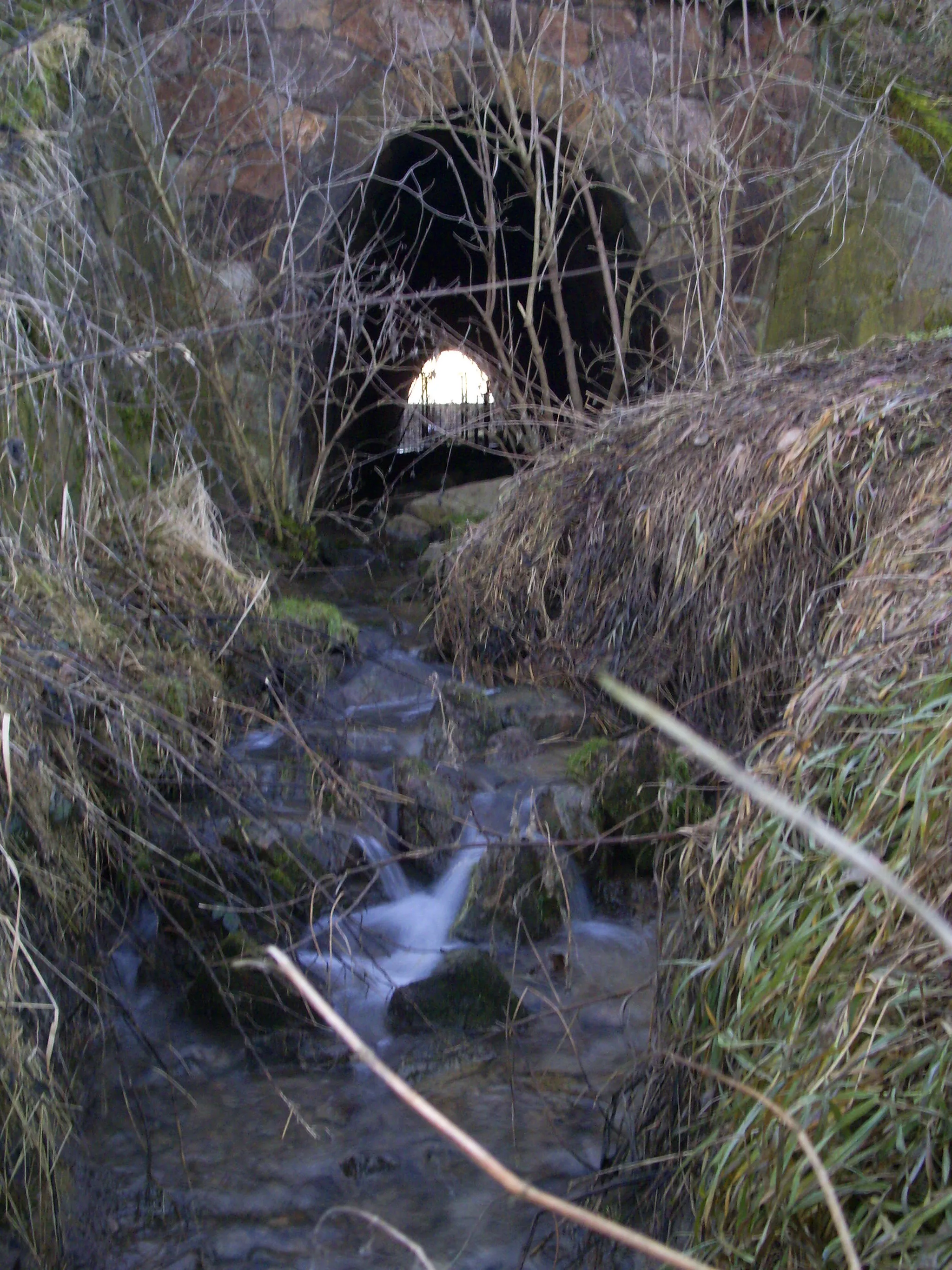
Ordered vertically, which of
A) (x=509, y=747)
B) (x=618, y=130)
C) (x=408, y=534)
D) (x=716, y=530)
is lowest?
(x=408, y=534)

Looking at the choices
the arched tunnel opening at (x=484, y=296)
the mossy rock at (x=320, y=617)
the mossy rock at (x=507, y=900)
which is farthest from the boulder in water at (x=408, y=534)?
the mossy rock at (x=507, y=900)

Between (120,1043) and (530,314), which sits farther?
(530,314)

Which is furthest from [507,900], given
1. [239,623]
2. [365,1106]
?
[239,623]

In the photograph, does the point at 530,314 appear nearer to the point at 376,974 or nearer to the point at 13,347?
the point at 13,347

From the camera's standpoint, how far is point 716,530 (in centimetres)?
366

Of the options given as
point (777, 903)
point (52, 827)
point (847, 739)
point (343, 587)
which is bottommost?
point (343, 587)

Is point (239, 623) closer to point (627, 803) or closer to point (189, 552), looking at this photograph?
point (189, 552)

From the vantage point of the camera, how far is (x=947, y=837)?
63.9 inches

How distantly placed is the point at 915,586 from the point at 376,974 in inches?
74.9

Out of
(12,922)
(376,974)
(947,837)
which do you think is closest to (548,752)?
(376,974)

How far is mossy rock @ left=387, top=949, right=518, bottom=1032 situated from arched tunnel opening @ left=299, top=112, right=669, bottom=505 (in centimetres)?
176

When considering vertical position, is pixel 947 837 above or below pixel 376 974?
above

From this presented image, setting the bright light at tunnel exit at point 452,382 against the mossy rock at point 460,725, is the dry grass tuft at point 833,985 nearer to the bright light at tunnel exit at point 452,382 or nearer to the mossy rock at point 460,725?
the mossy rock at point 460,725

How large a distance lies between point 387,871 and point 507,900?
44 centimetres
